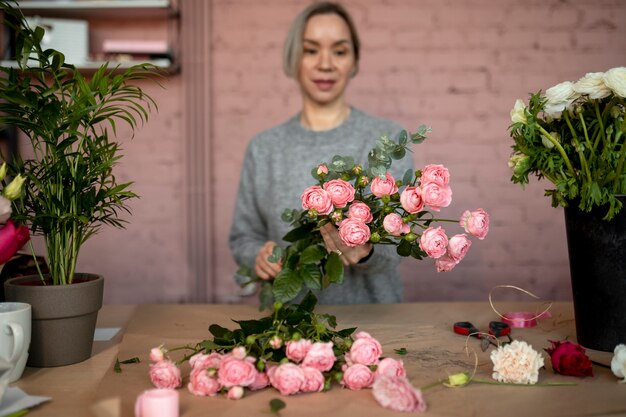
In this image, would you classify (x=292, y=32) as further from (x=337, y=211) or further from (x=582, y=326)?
(x=582, y=326)

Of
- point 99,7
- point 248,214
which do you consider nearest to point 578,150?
point 248,214

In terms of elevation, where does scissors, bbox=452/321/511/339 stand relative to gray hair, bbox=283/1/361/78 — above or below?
below

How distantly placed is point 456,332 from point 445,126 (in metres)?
1.53

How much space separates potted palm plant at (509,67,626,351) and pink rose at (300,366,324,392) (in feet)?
1.68

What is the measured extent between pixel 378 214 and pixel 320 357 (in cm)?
34

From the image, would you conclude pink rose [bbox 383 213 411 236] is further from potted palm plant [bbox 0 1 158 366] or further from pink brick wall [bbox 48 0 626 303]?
pink brick wall [bbox 48 0 626 303]

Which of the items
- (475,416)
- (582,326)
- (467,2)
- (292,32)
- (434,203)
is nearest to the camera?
(475,416)

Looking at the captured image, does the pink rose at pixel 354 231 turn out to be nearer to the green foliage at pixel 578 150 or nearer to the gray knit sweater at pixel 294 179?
the green foliage at pixel 578 150

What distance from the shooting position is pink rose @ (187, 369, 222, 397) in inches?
30.1

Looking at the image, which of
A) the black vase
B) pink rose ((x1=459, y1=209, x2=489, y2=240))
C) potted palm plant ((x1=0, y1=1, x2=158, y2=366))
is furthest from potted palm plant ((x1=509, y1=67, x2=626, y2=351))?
potted palm plant ((x1=0, y1=1, x2=158, y2=366))

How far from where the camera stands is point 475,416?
2.40ft

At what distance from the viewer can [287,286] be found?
41.2 inches

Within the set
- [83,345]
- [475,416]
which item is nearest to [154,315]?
[83,345]

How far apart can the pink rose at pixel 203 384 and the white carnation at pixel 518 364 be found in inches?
15.4
